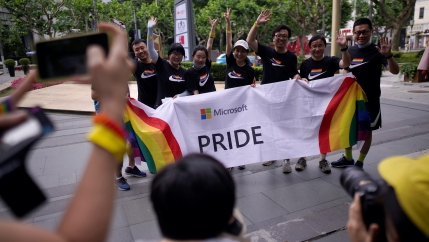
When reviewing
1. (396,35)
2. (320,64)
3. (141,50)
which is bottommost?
(320,64)

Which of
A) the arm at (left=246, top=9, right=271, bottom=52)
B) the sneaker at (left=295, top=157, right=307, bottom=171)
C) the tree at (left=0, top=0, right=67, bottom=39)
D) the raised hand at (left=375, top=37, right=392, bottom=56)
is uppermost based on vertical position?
the tree at (left=0, top=0, right=67, bottom=39)

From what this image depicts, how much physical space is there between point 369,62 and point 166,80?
2502 millimetres

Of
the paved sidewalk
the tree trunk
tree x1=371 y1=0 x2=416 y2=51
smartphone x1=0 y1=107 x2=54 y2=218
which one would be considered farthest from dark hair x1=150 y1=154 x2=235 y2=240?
the tree trunk

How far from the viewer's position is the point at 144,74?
4242mm

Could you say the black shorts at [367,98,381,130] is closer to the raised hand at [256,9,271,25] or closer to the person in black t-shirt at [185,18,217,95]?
the raised hand at [256,9,271,25]

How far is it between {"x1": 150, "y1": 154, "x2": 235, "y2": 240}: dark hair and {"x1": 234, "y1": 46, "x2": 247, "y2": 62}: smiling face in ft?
11.4

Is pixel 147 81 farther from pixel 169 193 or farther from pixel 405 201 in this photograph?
pixel 405 201

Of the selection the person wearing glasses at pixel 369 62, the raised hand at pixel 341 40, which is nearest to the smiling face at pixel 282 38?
the raised hand at pixel 341 40

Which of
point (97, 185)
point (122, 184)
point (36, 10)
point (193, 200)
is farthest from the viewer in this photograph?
point (36, 10)

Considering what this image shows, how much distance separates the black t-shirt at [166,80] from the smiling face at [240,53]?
805 millimetres

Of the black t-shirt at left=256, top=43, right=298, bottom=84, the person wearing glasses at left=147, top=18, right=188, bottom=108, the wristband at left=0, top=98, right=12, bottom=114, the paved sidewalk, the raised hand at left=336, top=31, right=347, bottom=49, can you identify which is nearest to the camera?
the wristband at left=0, top=98, right=12, bottom=114

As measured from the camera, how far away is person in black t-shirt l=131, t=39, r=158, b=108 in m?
4.17

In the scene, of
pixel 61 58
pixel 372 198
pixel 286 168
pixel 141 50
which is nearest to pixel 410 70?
pixel 286 168

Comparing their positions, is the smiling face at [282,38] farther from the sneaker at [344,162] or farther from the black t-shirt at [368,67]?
the sneaker at [344,162]
